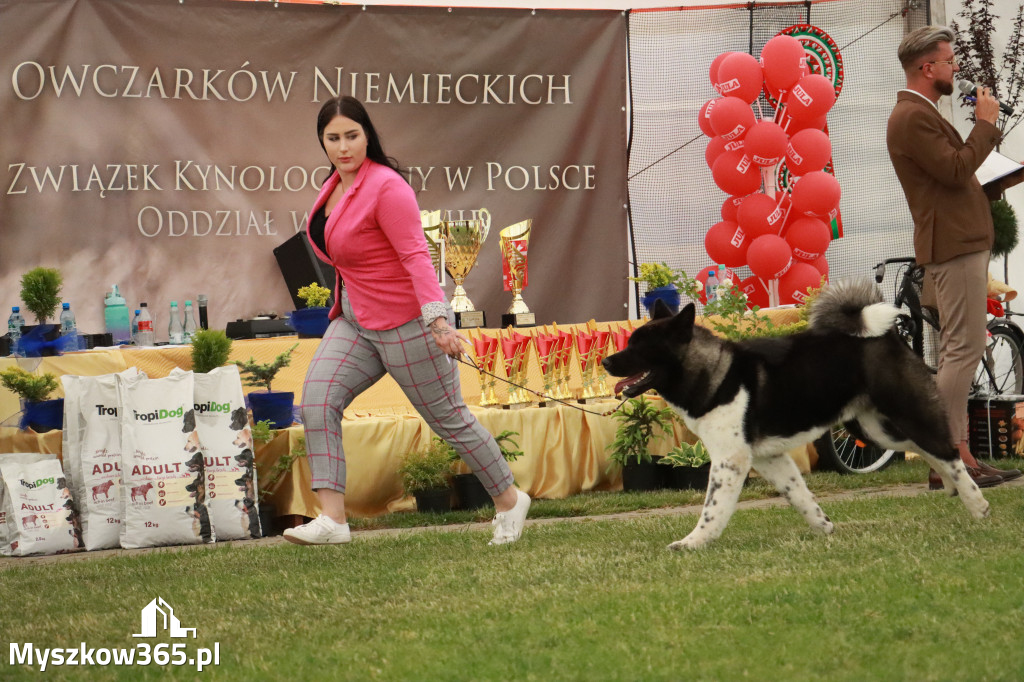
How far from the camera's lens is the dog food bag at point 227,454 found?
5.13 meters

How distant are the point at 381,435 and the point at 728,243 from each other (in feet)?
10.6

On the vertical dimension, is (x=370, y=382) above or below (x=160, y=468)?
above

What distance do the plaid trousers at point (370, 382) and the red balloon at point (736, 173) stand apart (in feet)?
13.2

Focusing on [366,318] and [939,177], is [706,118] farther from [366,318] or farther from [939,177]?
[366,318]

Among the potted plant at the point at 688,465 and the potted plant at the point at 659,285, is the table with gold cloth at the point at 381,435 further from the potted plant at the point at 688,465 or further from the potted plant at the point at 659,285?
the potted plant at the point at 659,285

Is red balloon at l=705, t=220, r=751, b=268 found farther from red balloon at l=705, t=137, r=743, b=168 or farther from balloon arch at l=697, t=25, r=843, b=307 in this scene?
red balloon at l=705, t=137, r=743, b=168

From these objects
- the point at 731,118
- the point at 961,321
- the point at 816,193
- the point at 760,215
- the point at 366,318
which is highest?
the point at 731,118

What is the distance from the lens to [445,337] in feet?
12.5

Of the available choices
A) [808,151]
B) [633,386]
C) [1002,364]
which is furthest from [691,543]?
[808,151]

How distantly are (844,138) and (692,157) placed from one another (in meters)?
1.14

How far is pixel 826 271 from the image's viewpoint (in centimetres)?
788

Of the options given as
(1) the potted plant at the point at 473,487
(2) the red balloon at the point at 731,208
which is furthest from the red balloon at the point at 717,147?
(1) the potted plant at the point at 473,487

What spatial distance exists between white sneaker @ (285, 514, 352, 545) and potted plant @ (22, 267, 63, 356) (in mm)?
2196
